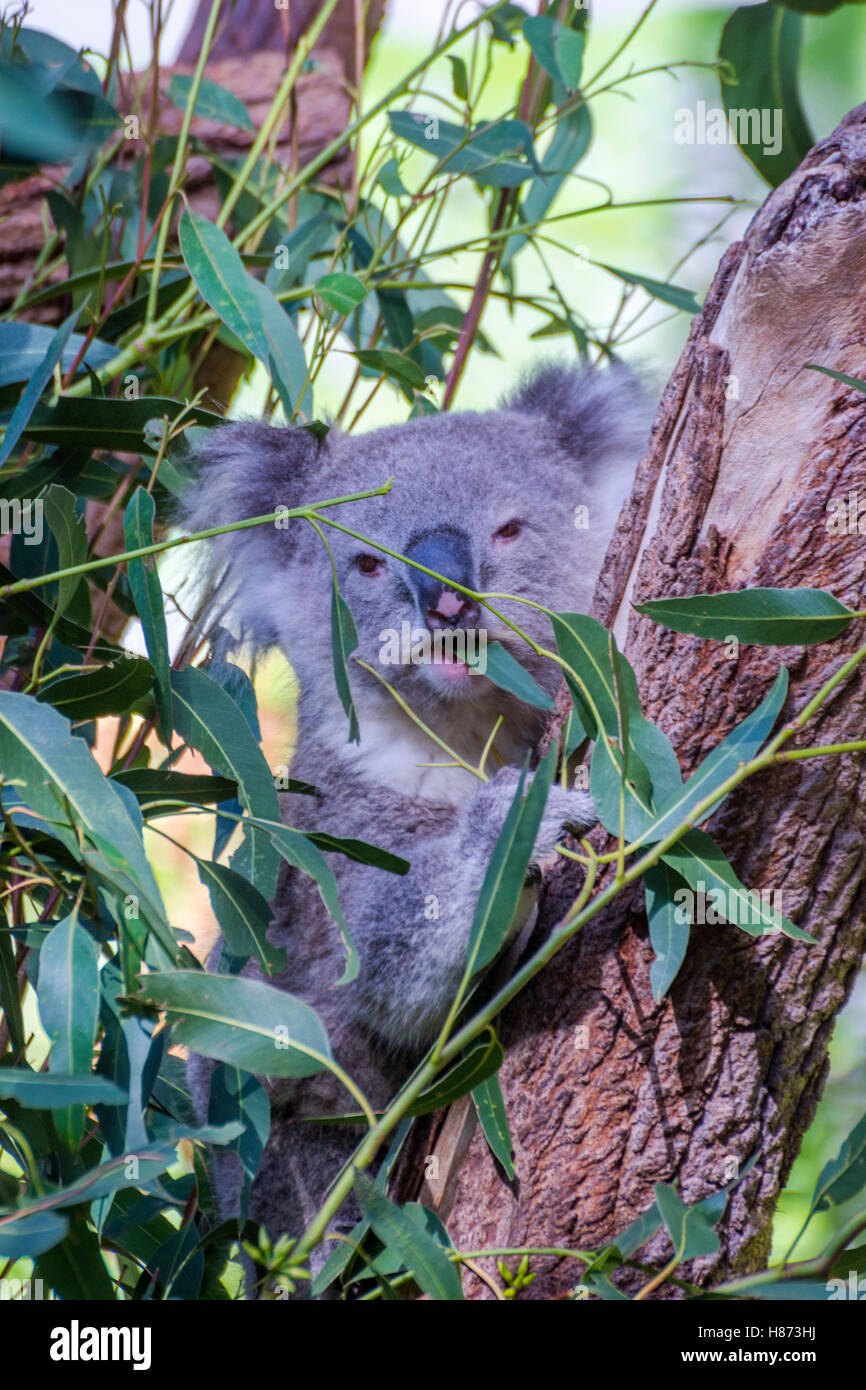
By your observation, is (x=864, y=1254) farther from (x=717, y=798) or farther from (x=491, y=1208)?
(x=717, y=798)

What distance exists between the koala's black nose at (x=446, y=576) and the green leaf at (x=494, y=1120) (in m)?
0.78

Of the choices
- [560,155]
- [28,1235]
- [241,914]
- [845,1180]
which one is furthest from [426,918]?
[560,155]

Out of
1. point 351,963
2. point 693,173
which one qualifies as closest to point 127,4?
point 351,963

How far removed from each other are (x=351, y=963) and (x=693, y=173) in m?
7.07

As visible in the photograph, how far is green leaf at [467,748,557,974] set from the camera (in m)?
1.18

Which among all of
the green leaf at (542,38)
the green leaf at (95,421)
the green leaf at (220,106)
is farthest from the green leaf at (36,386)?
the green leaf at (220,106)

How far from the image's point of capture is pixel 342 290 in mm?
1728

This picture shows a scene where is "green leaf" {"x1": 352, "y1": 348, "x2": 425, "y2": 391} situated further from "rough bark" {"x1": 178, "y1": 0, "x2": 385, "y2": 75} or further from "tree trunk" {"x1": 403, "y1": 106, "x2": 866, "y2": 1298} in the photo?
"rough bark" {"x1": 178, "y1": 0, "x2": 385, "y2": 75}

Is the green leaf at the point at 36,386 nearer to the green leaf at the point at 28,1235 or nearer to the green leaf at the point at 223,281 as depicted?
the green leaf at the point at 223,281

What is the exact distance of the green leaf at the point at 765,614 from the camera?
1.29 meters

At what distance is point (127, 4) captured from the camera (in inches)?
89.7

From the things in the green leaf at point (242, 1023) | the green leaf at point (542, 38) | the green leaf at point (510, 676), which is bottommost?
the green leaf at point (242, 1023)

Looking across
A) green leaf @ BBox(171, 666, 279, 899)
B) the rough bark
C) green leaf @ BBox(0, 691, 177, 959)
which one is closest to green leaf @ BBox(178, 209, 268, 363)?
green leaf @ BBox(171, 666, 279, 899)

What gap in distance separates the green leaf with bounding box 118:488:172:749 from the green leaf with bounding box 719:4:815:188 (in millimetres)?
1300
